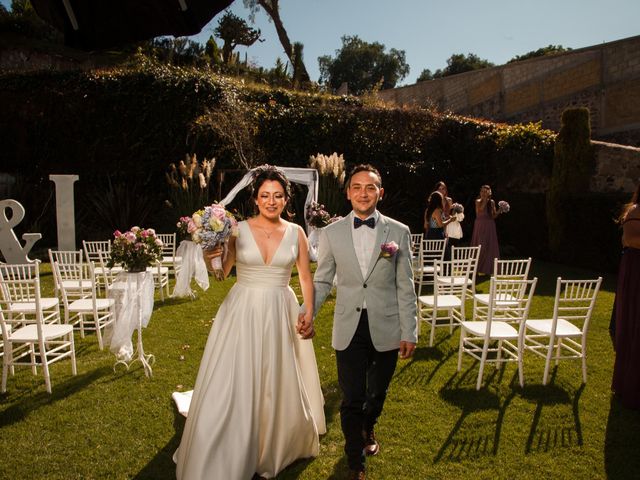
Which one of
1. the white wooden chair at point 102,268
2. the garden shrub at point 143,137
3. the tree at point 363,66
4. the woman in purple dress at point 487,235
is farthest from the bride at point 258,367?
the tree at point 363,66

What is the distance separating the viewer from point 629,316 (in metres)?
4.47

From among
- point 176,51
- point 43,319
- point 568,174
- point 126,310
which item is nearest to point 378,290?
point 126,310

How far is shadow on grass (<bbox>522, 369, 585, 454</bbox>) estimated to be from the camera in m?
3.92

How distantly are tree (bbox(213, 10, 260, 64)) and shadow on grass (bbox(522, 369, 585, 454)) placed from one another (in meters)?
25.8

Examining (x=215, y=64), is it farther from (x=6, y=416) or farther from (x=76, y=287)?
(x=6, y=416)

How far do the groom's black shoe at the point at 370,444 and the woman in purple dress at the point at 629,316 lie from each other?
247 cm

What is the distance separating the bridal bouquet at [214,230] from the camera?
3396 millimetres

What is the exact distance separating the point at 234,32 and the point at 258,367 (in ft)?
88.9

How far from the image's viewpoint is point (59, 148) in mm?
14562

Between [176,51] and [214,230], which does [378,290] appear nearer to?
[214,230]

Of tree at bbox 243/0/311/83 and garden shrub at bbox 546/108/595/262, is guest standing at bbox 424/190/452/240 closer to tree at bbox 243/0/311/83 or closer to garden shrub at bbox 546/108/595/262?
garden shrub at bbox 546/108/595/262

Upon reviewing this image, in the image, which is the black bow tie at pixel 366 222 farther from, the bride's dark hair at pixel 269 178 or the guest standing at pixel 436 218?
the guest standing at pixel 436 218

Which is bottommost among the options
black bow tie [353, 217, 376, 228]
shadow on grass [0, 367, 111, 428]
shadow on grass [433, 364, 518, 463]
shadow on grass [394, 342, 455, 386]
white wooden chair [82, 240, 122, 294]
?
shadow on grass [433, 364, 518, 463]

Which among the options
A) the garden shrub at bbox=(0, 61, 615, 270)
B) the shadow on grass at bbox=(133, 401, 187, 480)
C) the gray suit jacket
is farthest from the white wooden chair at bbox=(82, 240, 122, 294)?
the garden shrub at bbox=(0, 61, 615, 270)
